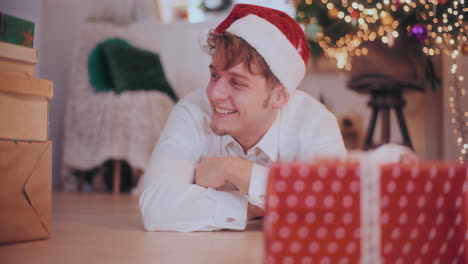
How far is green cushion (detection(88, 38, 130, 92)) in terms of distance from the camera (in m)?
2.86

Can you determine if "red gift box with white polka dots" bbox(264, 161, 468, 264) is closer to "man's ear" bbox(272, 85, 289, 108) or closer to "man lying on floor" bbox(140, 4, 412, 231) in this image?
"man lying on floor" bbox(140, 4, 412, 231)

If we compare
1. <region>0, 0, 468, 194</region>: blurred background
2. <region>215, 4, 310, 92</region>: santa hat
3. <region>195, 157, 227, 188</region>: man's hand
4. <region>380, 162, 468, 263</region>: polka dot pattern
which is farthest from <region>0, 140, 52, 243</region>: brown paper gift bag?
<region>0, 0, 468, 194</region>: blurred background

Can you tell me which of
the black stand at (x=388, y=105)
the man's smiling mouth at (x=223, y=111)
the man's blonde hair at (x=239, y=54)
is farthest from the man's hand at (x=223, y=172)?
the black stand at (x=388, y=105)

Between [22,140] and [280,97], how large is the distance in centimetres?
65

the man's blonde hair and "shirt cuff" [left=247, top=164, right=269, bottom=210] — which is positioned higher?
the man's blonde hair

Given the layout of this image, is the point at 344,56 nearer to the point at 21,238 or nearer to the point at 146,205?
the point at 146,205

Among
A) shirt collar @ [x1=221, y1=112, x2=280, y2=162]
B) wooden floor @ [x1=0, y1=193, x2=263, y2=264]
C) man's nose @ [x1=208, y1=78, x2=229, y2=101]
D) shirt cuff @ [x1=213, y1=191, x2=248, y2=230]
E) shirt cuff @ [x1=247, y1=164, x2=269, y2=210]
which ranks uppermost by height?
man's nose @ [x1=208, y1=78, x2=229, y2=101]

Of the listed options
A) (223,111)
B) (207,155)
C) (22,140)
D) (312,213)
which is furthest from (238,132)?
(312,213)

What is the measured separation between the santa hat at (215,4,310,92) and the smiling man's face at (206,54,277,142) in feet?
0.18

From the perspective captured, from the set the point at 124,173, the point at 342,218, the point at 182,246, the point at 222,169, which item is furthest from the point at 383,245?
the point at 124,173

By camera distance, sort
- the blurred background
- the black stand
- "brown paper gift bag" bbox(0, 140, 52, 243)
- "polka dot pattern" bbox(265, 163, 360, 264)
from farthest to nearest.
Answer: the black stand < the blurred background < "brown paper gift bag" bbox(0, 140, 52, 243) < "polka dot pattern" bbox(265, 163, 360, 264)

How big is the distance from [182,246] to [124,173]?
2.15 m

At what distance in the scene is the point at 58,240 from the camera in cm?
115

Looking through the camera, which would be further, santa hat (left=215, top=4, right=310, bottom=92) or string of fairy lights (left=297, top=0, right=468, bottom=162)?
string of fairy lights (left=297, top=0, right=468, bottom=162)
